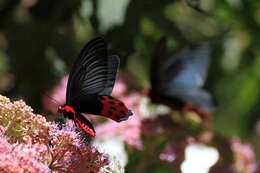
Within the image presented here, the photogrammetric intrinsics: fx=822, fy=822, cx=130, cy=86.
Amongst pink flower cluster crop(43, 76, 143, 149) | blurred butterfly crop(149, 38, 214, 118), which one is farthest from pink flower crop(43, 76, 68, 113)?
blurred butterfly crop(149, 38, 214, 118)

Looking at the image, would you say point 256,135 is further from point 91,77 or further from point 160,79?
point 91,77

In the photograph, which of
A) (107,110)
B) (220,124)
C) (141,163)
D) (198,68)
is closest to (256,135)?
(220,124)

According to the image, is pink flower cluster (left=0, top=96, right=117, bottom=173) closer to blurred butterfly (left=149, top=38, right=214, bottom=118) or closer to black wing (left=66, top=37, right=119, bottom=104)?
black wing (left=66, top=37, right=119, bottom=104)

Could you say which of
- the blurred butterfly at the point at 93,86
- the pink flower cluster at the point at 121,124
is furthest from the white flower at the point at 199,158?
the blurred butterfly at the point at 93,86

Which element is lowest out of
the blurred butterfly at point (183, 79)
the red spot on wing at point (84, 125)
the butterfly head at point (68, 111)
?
the red spot on wing at point (84, 125)

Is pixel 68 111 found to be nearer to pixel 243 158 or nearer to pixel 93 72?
pixel 93 72

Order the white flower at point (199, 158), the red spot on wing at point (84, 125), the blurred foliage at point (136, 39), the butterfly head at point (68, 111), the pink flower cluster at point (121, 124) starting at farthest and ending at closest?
the pink flower cluster at point (121, 124)
the white flower at point (199, 158)
the blurred foliage at point (136, 39)
the butterfly head at point (68, 111)
the red spot on wing at point (84, 125)

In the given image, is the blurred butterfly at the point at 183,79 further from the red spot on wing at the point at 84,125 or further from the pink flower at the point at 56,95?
the red spot on wing at the point at 84,125
